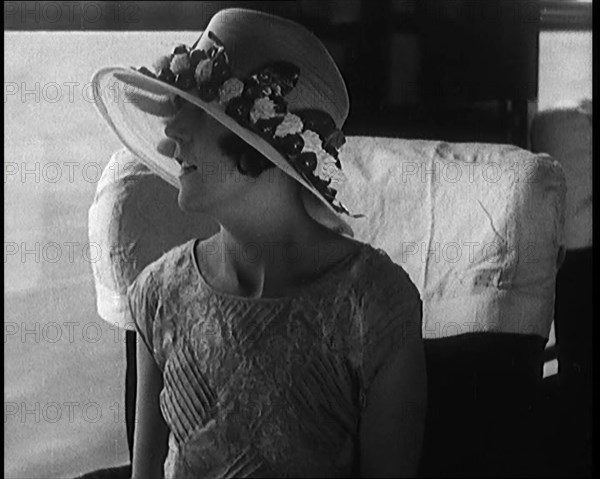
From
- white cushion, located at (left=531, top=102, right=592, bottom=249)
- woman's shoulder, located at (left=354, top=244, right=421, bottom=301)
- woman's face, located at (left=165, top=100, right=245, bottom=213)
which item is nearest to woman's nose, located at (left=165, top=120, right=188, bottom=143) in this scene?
woman's face, located at (left=165, top=100, right=245, bottom=213)

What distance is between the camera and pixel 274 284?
0.95 metres

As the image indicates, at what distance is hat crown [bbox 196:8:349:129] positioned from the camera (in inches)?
35.5

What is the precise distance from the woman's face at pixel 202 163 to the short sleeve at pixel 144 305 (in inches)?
4.3

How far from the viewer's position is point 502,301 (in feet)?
3.16

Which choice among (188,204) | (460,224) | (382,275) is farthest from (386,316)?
(188,204)


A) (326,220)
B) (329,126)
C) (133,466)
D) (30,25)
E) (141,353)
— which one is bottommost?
(133,466)

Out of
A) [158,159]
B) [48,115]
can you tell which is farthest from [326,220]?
[48,115]

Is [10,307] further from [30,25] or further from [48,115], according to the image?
[30,25]

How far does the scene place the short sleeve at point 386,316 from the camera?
908mm

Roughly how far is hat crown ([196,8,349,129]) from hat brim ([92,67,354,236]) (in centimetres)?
5

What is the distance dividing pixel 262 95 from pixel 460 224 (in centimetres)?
27

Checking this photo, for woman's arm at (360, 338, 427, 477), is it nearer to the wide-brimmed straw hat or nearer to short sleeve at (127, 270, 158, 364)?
the wide-brimmed straw hat

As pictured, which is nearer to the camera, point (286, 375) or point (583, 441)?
point (286, 375)

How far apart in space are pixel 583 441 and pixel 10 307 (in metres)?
0.74
